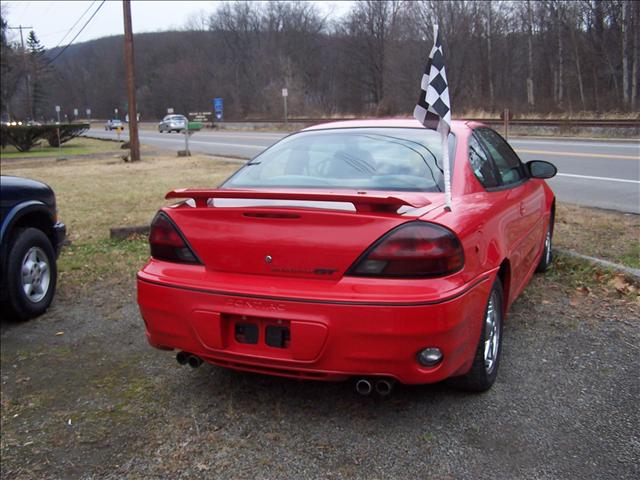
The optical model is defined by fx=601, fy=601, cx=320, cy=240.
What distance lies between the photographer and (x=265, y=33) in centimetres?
9769

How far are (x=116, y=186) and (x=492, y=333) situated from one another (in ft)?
38.6

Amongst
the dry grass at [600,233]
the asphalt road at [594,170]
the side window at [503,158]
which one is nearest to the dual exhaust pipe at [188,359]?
the side window at [503,158]

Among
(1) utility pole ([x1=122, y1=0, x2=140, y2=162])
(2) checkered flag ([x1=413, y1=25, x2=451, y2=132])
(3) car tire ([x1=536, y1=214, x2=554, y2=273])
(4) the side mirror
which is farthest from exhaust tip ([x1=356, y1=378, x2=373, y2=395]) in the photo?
(1) utility pole ([x1=122, y1=0, x2=140, y2=162])

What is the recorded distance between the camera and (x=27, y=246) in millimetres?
4777

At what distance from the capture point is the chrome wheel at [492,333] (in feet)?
10.4

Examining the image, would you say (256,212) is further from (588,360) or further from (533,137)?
(533,137)

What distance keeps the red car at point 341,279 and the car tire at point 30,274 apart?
78.5 inches

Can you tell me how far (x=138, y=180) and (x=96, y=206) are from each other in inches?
165

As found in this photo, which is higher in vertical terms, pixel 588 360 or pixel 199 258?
pixel 199 258

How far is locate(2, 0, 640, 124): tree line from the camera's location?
112 feet

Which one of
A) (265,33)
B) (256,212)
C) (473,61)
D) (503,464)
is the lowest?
(503,464)

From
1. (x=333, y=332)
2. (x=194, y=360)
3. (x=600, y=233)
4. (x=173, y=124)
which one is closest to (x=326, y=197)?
(x=333, y=332)

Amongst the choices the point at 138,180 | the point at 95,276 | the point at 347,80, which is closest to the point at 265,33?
the point at 347,80

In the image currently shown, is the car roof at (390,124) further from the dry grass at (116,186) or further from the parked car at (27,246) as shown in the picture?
the dry grass at (116,186)
